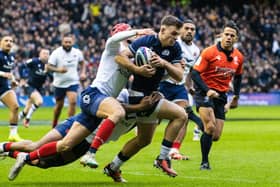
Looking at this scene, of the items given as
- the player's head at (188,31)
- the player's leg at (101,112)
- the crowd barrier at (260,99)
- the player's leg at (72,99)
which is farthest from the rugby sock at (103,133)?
the crowd barrier at (260,99)

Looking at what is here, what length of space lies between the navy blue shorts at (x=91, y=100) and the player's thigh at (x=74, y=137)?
0.24 metres

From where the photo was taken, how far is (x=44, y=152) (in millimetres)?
11852

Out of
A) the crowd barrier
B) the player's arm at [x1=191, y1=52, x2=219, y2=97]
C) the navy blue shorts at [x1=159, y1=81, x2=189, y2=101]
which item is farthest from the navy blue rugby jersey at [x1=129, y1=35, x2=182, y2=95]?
the crowd barrier

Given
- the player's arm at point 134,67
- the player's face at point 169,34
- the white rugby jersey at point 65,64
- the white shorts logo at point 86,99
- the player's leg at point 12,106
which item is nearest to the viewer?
the player's arm at point 134,67

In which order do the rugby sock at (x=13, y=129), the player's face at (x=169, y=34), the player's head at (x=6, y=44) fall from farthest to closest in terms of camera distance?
the player's head at (x=6, y=44) < the rugby sock at (x=13, y=129) < the player's face at (x=169, y=34)

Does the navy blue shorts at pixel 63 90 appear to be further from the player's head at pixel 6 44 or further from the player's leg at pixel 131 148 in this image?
the player's leg at pixel 131 148

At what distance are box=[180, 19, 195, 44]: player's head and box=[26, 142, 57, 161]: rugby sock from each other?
5.84 meters

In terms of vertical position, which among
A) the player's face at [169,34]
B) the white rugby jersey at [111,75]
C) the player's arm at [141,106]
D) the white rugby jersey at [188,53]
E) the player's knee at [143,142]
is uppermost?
the player's face at [169,34]

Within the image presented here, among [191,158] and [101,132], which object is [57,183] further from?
[191,158]

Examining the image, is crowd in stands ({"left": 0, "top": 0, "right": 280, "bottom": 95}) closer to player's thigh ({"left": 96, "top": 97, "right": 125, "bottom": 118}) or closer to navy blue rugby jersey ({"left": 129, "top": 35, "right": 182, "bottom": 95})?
navy blue rugby jersey ({"left": 129, "top": 35, "right": 182, "bottom": 95})

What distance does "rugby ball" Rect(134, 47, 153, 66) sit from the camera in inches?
454

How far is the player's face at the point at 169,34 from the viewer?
1189 centimetres

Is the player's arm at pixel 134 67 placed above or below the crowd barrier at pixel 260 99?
above

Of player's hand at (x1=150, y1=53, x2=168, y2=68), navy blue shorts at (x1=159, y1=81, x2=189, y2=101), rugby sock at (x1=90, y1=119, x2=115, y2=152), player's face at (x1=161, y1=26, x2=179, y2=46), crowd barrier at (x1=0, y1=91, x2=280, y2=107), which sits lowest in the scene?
crowd barrier at (x1=0, y1=91, x2=280, y2=107)
